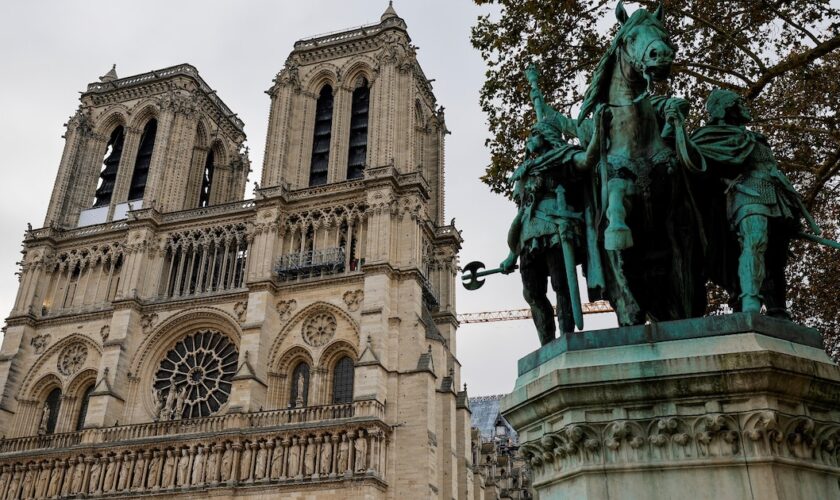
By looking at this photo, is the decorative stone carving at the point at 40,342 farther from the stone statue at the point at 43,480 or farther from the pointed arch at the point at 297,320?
the pointed arch at the point at 297,320

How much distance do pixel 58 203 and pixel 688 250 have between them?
121 feet

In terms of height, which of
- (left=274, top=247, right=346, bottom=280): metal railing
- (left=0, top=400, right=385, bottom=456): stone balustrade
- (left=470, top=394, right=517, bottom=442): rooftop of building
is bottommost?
(left=0, top=400, right=385, bottom=456): stone balustrade

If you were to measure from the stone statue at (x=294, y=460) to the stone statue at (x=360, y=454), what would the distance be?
2053mm

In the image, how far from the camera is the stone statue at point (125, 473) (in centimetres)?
2742

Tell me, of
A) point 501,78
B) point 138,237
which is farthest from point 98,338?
point 501,78

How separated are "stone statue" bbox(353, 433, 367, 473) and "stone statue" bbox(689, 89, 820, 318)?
21.5m

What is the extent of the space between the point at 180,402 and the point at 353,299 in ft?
26.2

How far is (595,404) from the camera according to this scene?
3.88m

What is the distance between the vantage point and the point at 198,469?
26.7 metres

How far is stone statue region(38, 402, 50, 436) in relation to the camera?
31.0m

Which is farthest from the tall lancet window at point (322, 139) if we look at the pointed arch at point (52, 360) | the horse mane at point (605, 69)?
the horse mane at point (605, 69)

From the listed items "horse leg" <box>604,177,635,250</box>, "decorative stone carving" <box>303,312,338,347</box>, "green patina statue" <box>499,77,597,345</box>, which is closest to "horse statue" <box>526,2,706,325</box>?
"horse leg" <box>604,177,635,250</box>

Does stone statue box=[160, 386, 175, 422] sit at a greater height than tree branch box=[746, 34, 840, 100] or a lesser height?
greater

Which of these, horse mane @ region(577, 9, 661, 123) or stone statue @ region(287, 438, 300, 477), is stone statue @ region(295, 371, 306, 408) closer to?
stone statue @ region(287, 438, 300, 477)
